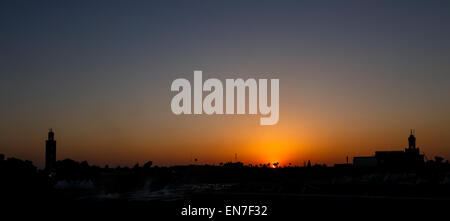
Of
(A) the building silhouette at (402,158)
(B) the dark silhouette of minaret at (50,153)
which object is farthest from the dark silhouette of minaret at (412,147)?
(B) the dark silhouette of minaret at (50,153)

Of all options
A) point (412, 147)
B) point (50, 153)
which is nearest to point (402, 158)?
point (412, 147)

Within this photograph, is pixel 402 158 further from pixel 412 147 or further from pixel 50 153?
pixel 50 153

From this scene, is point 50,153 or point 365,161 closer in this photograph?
point 50,153

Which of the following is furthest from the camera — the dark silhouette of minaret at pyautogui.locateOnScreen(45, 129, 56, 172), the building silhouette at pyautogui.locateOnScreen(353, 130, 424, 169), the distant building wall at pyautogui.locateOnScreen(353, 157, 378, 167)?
the distant building wall at pyautogui.locateOnScreen(353, 157, 378, 167)

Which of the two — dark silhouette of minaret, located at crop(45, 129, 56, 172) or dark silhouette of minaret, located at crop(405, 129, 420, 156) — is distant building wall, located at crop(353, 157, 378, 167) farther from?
dark silhouette of minaret, located at crop(45, 129, 56, 172)

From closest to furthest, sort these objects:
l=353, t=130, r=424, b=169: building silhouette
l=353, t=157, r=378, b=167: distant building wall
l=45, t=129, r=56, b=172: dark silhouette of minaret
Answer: l=45, t=129, r=56, b=172: dark silhouette of minaret, l=353, t=130, r=424, b=169: building silhouette, l=353, t=157, r=378, b=167: distant building wall

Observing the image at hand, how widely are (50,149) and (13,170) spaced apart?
111 feet

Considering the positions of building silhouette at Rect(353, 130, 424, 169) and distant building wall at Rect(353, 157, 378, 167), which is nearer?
building silhouette at Rect(353, 130, 424, 169)

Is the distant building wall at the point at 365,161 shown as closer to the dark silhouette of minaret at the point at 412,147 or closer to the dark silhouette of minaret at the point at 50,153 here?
the dark silhouette of minaret at the point at 412,147

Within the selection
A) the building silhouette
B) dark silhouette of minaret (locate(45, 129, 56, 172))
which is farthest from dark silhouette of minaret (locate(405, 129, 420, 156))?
dark silhouette of minaret (locate(45, 129, 56, 172))
